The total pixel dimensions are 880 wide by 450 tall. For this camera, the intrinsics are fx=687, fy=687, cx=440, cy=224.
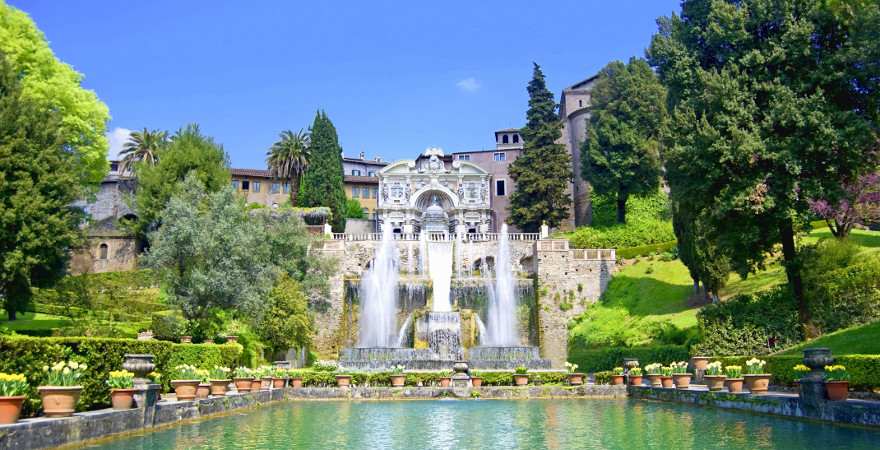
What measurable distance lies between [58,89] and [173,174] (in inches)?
468

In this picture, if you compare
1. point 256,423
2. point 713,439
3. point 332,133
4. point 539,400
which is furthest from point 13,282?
point 332,133

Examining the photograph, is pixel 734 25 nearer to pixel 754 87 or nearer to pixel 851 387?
pixel 754 87

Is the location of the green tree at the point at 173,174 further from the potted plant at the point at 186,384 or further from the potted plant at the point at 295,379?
the potted plant at the point at 186,384

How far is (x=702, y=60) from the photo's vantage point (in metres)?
25.7

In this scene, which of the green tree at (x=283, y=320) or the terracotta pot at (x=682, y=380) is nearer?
the terracotta pot at (x=682, y=380)

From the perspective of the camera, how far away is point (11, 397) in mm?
9320

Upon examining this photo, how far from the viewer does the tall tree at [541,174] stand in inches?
2178

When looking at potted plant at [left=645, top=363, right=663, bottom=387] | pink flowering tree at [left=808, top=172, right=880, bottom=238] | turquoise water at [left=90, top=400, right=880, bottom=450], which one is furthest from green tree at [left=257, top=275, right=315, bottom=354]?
pink flowering tree at [left=808, top=172, right=880, bottom=238]

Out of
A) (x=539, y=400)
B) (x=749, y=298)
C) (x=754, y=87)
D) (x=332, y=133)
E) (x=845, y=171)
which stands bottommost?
(x=539, y=400)

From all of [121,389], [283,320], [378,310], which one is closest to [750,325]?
[283,320]

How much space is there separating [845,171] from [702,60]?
21.4ft

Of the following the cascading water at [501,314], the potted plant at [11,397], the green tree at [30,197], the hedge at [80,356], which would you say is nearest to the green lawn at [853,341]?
the hedge at [80,356]

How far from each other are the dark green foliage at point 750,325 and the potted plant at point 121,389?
18074 millimetres

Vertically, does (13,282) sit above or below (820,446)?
above
